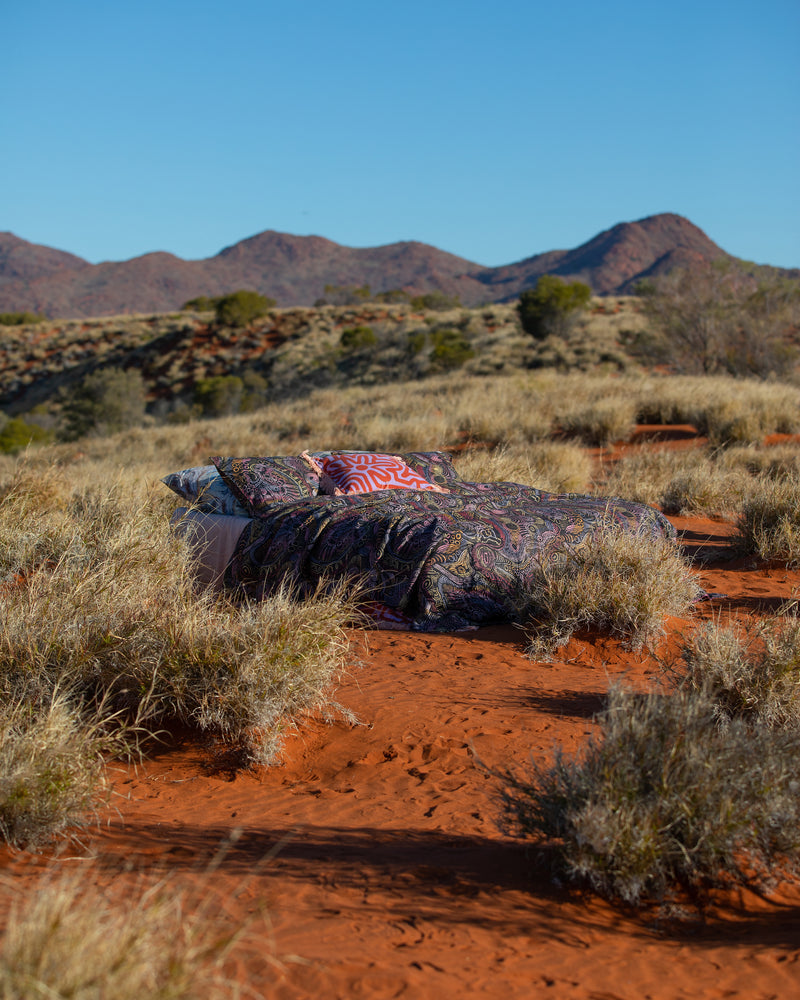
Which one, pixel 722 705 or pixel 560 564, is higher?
pixel 560 564

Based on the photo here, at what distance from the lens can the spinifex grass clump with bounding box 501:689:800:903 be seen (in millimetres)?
2393

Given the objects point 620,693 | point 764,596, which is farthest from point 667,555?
point 620,693

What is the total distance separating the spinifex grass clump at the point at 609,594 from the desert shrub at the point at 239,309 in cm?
3714

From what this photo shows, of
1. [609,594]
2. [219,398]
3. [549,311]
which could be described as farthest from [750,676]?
[549,311]

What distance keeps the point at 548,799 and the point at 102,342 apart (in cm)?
4282

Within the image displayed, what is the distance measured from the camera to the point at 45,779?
270 cm

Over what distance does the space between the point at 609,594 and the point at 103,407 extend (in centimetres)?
2219

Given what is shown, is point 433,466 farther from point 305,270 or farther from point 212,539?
point 305,270

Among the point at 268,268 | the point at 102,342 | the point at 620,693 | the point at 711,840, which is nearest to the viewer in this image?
the point at 711,840

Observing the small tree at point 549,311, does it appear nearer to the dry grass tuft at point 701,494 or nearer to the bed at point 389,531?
the dry grass tuft at point 701,494

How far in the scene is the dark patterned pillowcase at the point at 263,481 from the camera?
607cm

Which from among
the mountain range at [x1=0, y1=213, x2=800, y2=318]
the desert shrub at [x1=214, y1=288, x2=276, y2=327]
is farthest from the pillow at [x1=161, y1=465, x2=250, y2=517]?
the mountain range at [x1=0, y1=213, x2=800, y2=318]

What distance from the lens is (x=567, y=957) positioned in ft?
7.18

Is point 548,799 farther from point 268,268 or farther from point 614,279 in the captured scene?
point 268,268
